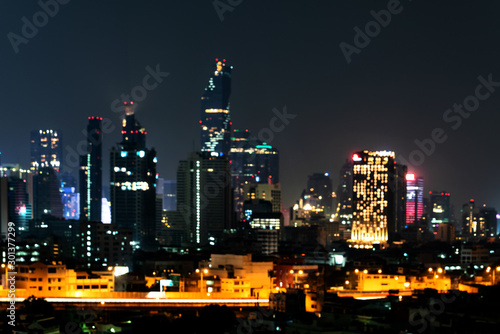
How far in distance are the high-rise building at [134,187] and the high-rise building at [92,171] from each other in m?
9.20

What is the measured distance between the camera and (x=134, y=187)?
2436 inches

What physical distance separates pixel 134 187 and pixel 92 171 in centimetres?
1221

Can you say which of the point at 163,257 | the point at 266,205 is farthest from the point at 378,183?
the point at 163,257

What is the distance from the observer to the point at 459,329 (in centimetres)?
1678

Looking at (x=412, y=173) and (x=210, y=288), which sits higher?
(x=412, y=173)

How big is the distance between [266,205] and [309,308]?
4268 centimetres

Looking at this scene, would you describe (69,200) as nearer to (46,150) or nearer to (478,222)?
(46,150)

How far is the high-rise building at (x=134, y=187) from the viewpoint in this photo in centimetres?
6097

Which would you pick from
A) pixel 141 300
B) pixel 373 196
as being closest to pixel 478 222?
pixel 373 196

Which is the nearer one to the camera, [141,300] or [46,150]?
[141,300]

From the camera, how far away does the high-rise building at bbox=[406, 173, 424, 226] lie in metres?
78.9

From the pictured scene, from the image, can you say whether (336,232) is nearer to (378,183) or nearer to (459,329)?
(378,183)

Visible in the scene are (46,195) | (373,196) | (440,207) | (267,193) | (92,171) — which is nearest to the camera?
(373,196)

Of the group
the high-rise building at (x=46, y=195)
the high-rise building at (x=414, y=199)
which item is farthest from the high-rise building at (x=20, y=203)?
the high-rise building at (x=414, y=199)
